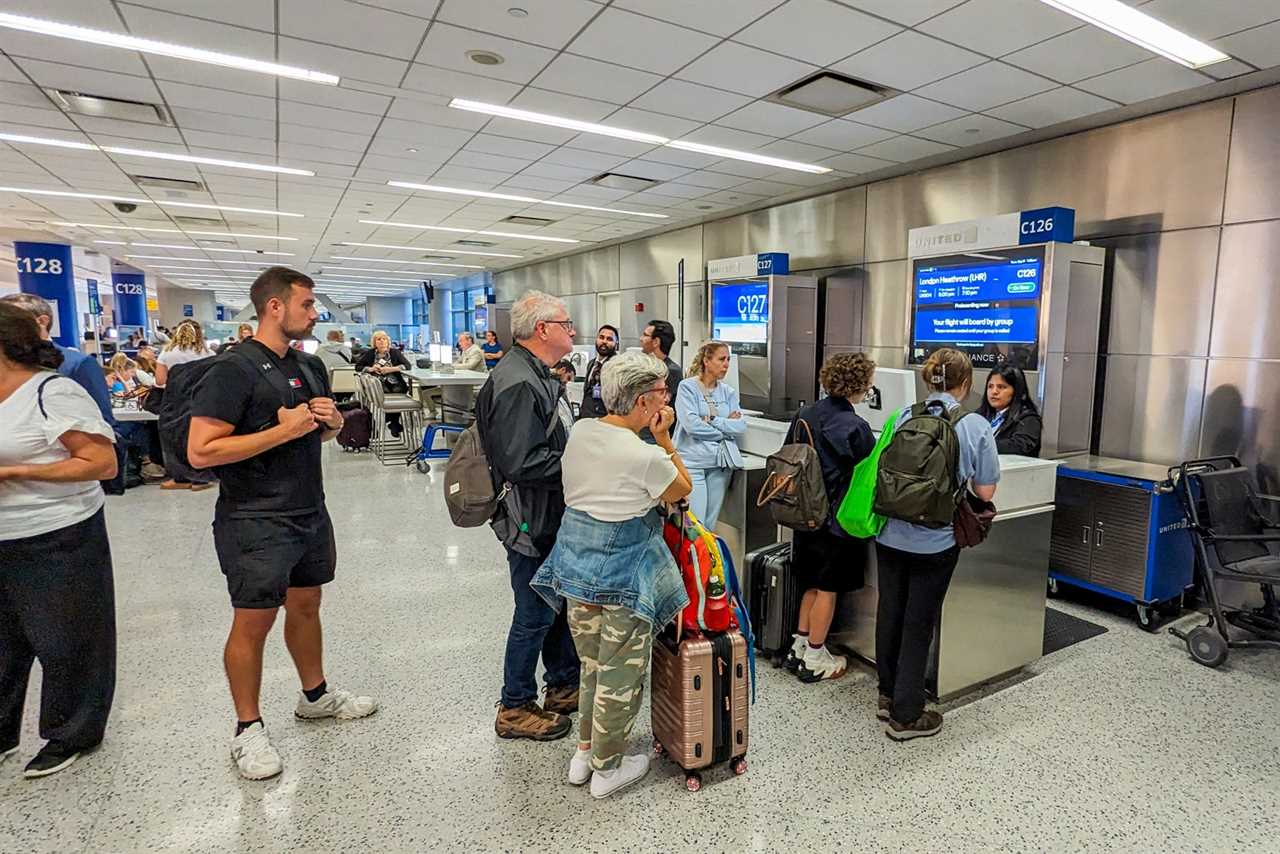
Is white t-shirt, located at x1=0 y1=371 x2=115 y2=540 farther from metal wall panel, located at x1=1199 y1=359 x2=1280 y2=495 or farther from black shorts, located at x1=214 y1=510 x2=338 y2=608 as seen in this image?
metal wall panel, located at x1=1199 y1=359 x2=1280 y2=495

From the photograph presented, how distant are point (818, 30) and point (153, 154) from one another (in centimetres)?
557

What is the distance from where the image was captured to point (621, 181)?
660 cm

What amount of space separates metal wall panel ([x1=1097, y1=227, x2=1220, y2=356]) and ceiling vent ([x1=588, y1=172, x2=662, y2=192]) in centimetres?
390

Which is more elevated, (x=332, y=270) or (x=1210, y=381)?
(x=332, y=270)

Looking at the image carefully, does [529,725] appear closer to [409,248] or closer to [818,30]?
[818,30]

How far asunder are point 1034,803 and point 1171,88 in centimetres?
409

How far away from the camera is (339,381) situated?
8539 mm

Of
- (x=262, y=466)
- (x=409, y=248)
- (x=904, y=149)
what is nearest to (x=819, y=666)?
(x=262, y=466)

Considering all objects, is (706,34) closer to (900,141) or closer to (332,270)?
(900,141)

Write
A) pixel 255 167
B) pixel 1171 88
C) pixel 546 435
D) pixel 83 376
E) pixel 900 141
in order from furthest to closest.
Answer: pixel 255 167 < pixel 900 141 < pixel 1171 88 < pixel 83 376 < pixel 546 435

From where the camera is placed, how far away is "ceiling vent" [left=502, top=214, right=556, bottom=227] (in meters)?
8.68

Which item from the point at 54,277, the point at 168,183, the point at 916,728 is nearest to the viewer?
the point at 916,728

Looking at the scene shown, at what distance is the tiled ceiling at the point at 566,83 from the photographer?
10.2ft

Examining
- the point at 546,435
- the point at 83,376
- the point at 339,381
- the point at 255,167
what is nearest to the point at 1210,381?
the point at 546,435
